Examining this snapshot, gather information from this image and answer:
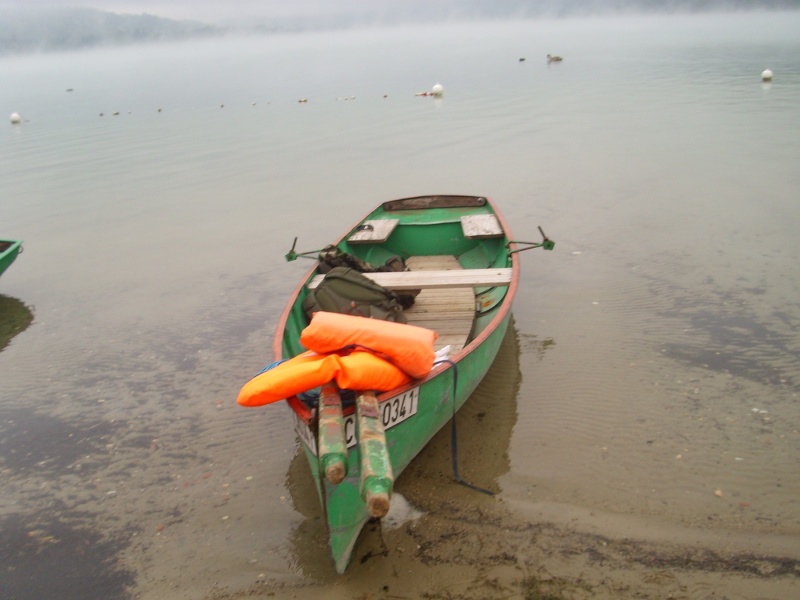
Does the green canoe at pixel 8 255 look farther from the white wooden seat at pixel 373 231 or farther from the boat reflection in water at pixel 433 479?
the boat reflection in water at pixel 433 479

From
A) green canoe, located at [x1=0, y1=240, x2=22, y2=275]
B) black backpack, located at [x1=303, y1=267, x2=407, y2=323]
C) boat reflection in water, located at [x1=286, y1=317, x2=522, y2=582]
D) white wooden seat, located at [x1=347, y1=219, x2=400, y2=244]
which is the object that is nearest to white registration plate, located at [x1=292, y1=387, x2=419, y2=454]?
boat reflection in water, located at [x1=286, y1=317, x2=522, y2=582]

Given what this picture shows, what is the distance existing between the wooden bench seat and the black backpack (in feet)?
1.66

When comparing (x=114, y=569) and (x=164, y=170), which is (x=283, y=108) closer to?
(x=164, y=170)

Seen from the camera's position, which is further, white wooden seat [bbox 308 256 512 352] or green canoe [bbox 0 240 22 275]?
green canoe [bbox 0 240 22 275]

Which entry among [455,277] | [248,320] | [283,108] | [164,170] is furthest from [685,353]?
[283,108]

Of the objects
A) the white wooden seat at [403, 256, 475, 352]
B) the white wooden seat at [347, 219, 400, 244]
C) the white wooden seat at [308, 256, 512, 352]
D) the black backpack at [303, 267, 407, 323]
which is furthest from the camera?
the white wooden seat at [347, 219, 400, 244]

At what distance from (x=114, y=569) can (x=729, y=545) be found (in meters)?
5.04

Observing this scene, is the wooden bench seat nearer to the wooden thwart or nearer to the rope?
the wooden thwart

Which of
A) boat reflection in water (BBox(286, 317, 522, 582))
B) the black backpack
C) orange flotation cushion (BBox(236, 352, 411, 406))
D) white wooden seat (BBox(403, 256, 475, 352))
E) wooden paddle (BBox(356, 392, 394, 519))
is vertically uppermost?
orange flotation cushion (BBox(236, 352, 411, 406))

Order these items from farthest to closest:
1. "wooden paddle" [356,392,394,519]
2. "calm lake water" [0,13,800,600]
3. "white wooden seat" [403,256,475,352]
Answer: "white wooden seat" [403,256,475,352]
"calm lake water" [0,13,800,600]
"wooden paddle" [356,392,394,519]

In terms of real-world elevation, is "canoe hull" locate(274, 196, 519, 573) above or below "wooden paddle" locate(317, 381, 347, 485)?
below

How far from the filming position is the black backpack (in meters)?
7.14

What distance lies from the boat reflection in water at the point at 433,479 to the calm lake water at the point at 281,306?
3cm

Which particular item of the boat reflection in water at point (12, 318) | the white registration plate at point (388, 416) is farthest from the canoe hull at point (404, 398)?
the boat reflection in water at point (12, 318)
